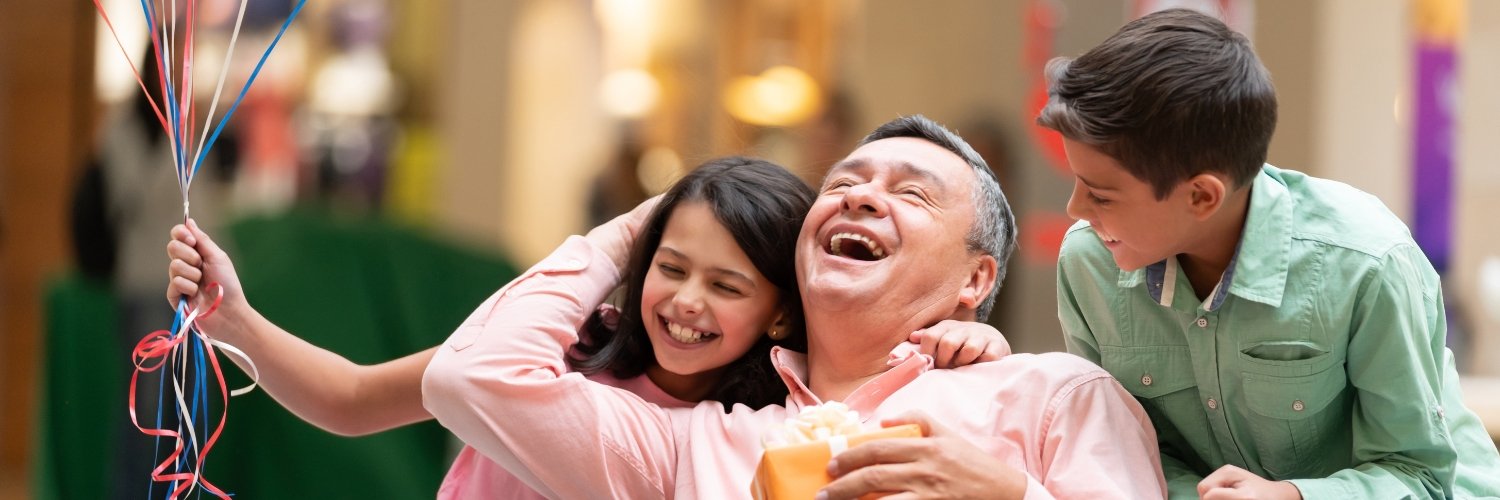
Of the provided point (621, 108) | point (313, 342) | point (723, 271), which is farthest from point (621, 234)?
point (621, 108)

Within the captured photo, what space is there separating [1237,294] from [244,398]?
247 cm

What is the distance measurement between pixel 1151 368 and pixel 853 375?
15.3 inches

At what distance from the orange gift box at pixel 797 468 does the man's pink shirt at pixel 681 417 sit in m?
0.20

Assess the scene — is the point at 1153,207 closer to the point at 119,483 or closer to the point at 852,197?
the point at 852,197

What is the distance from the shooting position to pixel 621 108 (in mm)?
5879

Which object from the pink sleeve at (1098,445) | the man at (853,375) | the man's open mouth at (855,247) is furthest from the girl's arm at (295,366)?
the pink sleeve at (1098,445)

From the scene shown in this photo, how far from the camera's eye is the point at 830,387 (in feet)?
6.13

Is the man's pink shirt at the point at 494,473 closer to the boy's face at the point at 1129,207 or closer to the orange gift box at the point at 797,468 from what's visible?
the orange gift box at the point at 797,468

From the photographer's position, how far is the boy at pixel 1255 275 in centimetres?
151

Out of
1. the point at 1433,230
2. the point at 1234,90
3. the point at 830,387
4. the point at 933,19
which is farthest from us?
the point at 933,19

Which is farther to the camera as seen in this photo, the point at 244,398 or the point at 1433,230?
the point at 1433,230

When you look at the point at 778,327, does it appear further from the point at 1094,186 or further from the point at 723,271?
the point at 1094,186

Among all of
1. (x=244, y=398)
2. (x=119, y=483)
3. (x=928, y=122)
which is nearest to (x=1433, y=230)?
(x=928, y=122)

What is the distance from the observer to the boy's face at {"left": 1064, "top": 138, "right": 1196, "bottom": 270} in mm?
1535
